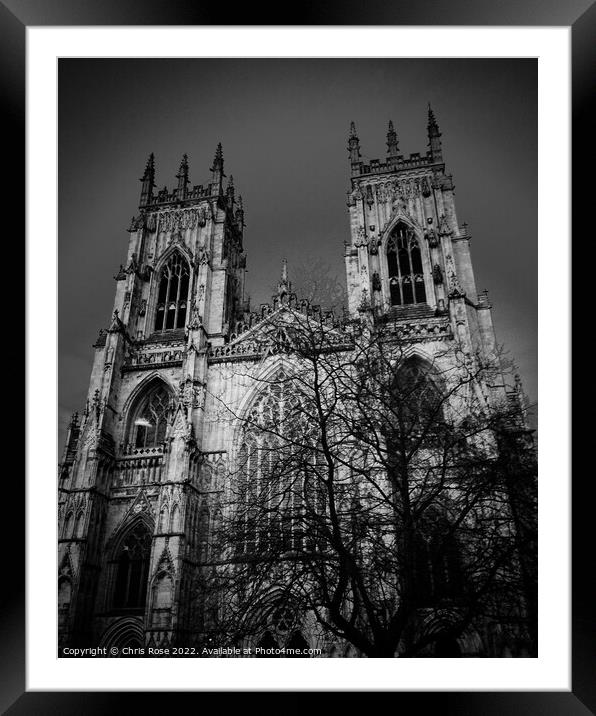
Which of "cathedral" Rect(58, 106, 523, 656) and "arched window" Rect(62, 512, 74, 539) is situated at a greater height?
"cathedral" Rect(58, 106, 523, 656)

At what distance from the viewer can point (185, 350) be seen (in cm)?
2102

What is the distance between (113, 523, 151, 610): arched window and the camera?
1731 cm

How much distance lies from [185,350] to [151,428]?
3158 millimetres

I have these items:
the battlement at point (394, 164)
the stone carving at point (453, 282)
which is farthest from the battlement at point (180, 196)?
→ the stone carving at point (453, 282)

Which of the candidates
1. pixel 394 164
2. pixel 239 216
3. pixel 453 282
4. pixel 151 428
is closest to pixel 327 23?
pixel 453 282

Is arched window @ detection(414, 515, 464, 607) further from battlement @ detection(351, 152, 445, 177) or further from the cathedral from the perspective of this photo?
battlement @ detection(351, 152, 445, 177)

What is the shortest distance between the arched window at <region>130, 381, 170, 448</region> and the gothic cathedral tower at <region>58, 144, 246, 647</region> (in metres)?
0.04

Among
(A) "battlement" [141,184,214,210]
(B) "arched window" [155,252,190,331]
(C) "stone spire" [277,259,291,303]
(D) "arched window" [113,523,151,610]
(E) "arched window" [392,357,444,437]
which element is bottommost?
(D) "arched window" [113,523,151,610]

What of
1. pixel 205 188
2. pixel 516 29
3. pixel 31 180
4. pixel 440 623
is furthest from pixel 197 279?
pixel 440 623

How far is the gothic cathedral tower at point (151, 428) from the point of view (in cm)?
1642

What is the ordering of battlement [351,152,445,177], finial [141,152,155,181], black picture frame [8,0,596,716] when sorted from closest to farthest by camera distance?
black picture frame [8,0,596,716] < finial [141,152,155,181] < battlement [351,152,445,177]

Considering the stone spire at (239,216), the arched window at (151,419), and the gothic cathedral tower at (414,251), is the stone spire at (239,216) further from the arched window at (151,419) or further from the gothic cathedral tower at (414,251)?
the arched window at (151,419)

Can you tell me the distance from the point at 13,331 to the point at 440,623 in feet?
21.4

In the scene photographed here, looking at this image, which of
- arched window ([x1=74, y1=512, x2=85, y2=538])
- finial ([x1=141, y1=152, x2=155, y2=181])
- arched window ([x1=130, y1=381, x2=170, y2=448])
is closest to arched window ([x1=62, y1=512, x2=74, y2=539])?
arched window ([x1=74, y1=512, x2=85, y2=538])
